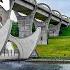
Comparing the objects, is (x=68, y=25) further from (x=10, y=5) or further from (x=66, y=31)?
(x=10, y=5)

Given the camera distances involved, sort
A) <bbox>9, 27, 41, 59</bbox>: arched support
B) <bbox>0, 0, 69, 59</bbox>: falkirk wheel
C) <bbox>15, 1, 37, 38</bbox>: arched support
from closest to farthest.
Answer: <bbox>0, 0, 69, 59</bbox>: falkirk wheel, <bbox>9, 27, 41, 59</bbox>: arched support, <bbox>15, 1, 37, 38</bbox>: arched support

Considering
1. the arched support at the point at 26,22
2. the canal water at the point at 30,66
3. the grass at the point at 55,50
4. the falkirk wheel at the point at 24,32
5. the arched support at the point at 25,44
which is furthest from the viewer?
the arched support at the point at 26,22

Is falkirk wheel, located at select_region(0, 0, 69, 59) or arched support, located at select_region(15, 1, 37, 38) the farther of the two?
arched support, located at select_region(15, 1, 37, 38)

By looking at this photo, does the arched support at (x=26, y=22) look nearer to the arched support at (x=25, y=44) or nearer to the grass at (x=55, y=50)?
the grass at (x=55, y=50)

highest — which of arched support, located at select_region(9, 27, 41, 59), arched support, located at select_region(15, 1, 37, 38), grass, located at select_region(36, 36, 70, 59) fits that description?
arched support, located at select_region(15, 1, 37, 38)

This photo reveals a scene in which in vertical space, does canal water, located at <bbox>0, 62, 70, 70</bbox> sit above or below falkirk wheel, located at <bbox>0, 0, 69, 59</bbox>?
below

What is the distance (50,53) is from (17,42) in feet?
29.4

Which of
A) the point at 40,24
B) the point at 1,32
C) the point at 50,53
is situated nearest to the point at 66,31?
the point at 40,24

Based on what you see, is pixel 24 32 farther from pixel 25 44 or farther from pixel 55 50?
pixel 25 44

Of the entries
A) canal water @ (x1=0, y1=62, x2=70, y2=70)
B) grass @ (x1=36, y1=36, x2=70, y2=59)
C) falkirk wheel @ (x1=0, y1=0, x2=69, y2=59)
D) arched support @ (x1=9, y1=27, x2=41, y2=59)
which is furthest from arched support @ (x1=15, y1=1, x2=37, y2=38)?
canal water @ (x1=0, y1=62, x2=70, y2=70)

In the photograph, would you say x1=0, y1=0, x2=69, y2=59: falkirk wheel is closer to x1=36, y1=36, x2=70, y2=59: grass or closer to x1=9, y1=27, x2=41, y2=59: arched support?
x1=9, y1=27, x2=41, y2=59: arched support

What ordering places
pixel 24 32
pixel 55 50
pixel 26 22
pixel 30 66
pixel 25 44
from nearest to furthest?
pixel 30 66 → pixel 25 44 → pixel 55 50 → pixel 26 22 → pixel 24 32

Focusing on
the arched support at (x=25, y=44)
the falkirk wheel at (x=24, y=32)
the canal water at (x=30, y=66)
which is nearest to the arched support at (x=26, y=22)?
the falkirk wheel at (x=24, y=32)

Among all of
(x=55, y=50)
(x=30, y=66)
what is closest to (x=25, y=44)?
(x=30, y=66)
